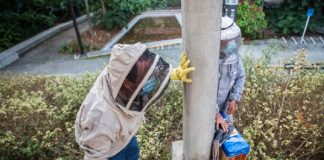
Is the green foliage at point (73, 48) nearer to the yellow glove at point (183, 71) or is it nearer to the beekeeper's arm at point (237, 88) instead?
the beekeeper's arm at point (237, 88)

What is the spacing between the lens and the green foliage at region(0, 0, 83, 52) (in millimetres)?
9586

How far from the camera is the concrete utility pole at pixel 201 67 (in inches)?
73.5

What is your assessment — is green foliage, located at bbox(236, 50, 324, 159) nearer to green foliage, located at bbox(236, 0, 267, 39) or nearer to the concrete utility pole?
the concrete utility pole

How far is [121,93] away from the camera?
76.6 inches

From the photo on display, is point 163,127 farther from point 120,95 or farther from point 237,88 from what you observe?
point 120,95

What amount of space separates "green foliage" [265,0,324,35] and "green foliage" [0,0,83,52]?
23.3 feet

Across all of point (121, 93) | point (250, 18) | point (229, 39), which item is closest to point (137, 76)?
point (121, 93)

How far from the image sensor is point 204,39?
76.1 inches

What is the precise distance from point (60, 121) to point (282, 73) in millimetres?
3202

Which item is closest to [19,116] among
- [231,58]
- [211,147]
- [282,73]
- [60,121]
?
[60,121]

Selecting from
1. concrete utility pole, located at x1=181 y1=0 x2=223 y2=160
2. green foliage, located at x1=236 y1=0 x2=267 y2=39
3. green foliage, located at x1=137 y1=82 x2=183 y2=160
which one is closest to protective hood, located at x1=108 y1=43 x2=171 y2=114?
concrete utility pole, located at x1=181 y1=0 x2=223 y2=160

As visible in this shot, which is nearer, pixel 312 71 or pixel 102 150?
pixel 102 150

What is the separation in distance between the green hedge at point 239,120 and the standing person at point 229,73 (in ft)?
1.76

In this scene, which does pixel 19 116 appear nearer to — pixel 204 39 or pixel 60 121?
pixel 60 121
